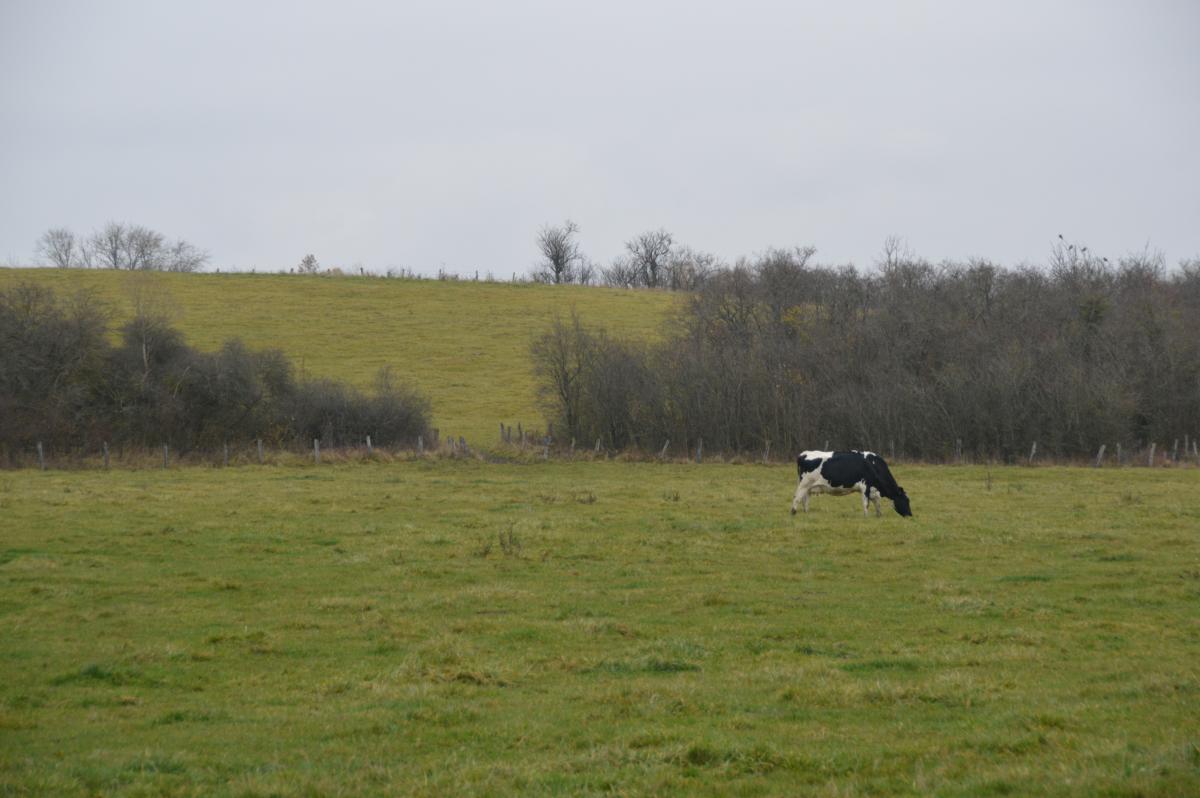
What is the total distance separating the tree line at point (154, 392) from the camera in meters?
43.7

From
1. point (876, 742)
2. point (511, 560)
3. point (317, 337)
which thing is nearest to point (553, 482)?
point (511, 560)

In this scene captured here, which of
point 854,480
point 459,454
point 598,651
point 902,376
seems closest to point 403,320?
point 459,454

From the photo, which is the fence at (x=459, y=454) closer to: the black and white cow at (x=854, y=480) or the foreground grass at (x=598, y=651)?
the foreground grass at (x=598, y=651)

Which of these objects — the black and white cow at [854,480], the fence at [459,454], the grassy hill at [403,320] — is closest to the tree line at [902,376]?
the fence at [459,454]

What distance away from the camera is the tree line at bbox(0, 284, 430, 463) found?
43.7m

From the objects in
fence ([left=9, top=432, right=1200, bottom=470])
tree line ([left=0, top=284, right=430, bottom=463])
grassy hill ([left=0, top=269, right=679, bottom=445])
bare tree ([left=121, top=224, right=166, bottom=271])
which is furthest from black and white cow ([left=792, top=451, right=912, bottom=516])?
bare tree ([left=121, top=224, right=166, bottom=271])

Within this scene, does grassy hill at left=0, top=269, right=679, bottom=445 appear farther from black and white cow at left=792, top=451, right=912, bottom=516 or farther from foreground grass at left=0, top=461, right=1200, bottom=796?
foreground grass at left=0, top=461, right=1200, bottom=796

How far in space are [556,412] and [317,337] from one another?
2459 cm

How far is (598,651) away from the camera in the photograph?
11.6 meters

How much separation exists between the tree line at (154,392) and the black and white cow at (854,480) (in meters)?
26.4

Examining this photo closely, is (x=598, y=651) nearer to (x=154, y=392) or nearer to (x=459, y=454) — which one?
(x=459, y=454)

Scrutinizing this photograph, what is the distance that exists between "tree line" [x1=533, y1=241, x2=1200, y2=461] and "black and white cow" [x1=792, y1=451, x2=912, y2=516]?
21.8m

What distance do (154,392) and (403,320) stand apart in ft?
104

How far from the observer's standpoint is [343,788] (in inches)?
266
